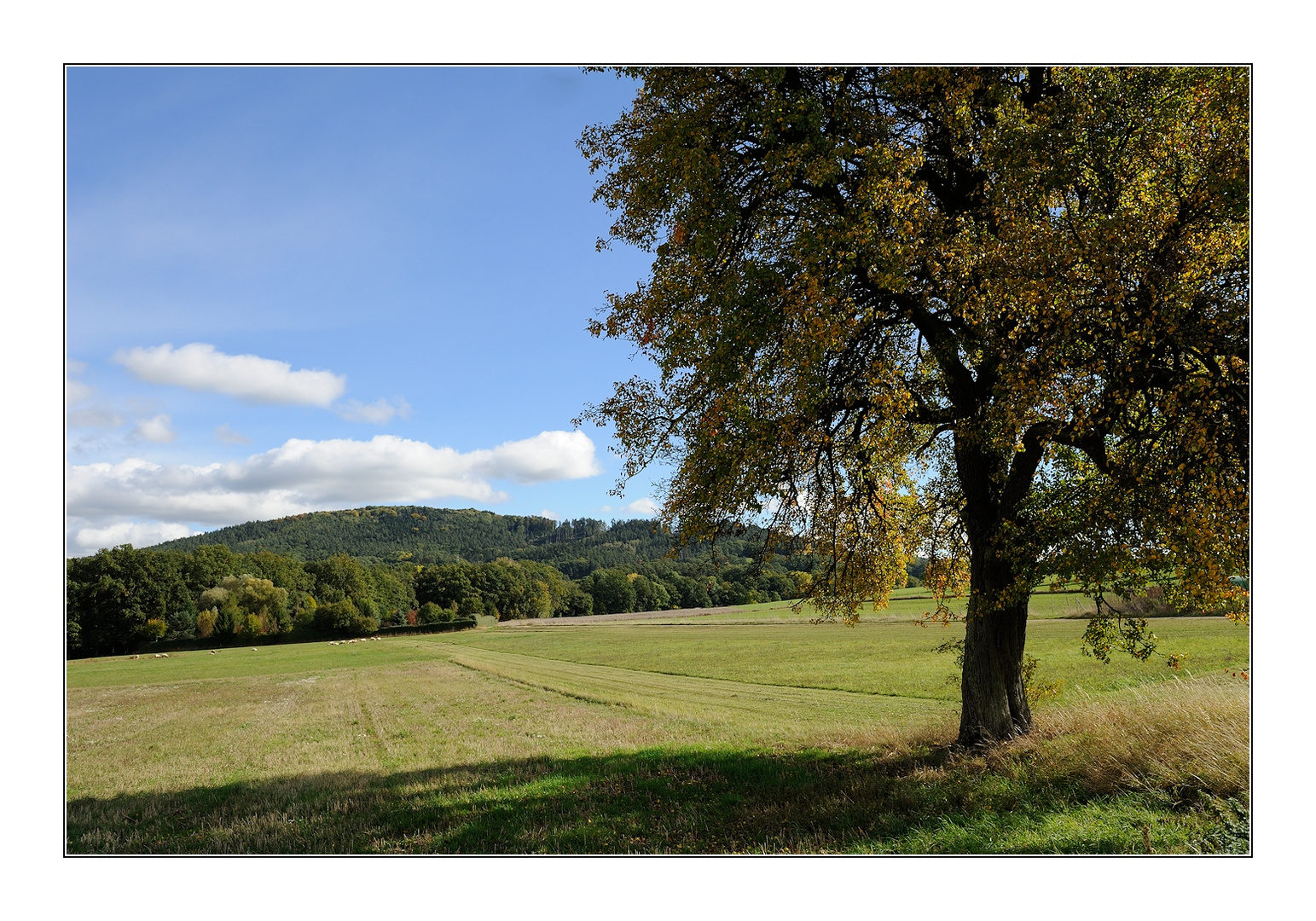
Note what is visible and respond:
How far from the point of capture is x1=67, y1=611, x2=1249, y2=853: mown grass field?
682 centimetres

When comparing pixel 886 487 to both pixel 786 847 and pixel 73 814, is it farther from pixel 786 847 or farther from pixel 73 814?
pixel 73 814

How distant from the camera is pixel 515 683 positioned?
2906 cm

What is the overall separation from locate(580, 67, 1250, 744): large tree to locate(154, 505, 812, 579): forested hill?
17757 millimetres

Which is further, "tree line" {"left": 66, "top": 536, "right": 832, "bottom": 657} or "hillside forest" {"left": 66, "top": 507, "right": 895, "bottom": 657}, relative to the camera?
"tree line" {"left": 66, "top": 536, "right": 832, "bottom": 657}

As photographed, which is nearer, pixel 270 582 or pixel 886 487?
pixel 886 487

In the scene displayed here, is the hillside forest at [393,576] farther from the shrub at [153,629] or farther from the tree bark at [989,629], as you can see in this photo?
the tree bark at [989,629]

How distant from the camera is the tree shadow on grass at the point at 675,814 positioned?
662cm

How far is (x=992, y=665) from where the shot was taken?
9.48 m

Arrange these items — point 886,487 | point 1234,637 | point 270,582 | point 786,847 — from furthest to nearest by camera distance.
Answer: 1. point 270,582
2. point 1234,637
3. point 886,487
4. point 786,847

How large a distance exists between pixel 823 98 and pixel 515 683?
27010mm

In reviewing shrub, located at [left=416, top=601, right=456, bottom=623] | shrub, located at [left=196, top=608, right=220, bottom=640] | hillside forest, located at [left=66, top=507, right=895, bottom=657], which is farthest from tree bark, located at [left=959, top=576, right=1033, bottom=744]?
shrub, located at [left=416, top=601, right=456, bottom=623]

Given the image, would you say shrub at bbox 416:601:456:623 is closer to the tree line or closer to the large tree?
the tree line
